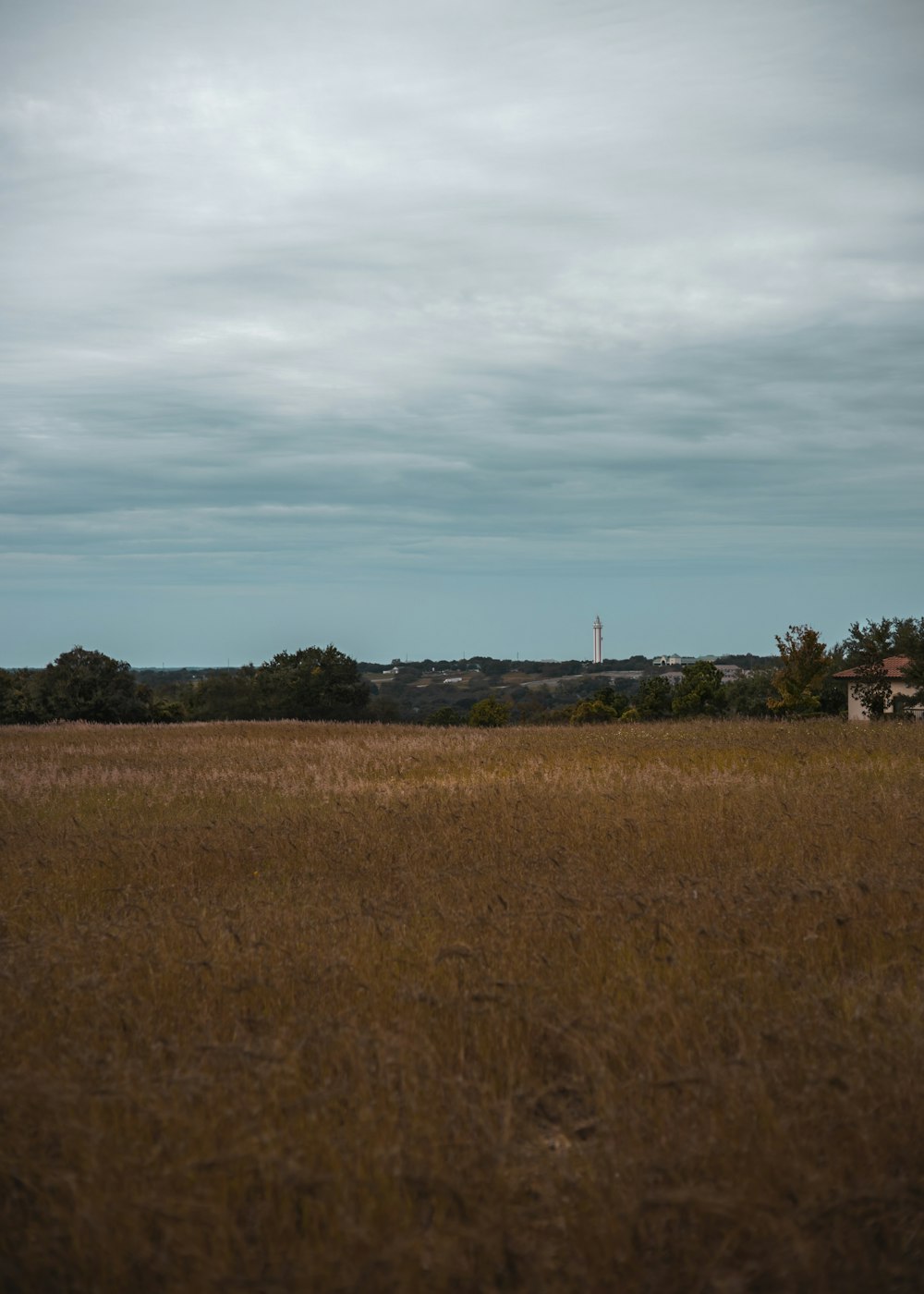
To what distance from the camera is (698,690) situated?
56.7 meters

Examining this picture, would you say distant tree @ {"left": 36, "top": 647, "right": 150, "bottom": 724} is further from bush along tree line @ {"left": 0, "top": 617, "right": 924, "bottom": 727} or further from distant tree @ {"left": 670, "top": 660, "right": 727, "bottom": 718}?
distant tree @ {"left": 670, "top": 660, "right": 727, "bottom": 718}

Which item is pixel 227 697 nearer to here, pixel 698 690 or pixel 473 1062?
pixel 698 690

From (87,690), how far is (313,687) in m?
12.8

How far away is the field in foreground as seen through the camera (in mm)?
3303

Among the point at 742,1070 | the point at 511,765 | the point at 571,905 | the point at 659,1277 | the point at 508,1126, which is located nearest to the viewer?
the point at 659,1277

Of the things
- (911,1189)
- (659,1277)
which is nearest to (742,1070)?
(911,1189)

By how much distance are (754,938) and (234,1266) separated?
4.05 metres

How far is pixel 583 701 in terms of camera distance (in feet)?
224

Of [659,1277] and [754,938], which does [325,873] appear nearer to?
[754,938]

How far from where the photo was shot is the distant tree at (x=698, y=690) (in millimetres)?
56750

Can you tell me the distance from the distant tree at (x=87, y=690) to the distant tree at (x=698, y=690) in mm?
26872


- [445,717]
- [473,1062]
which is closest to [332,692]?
[445,717]

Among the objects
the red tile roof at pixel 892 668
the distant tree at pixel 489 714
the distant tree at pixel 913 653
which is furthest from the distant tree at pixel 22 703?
the red tile roof at pixel 892 668

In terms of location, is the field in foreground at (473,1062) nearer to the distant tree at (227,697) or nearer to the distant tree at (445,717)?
the distant tree at (227,697)
